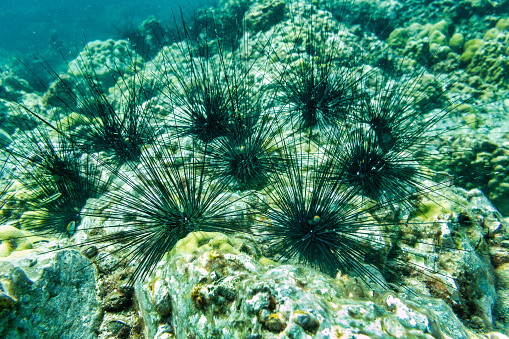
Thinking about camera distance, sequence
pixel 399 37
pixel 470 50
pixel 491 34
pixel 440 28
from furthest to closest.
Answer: pixel 399 37, pixel 440 28, pixel 491 34, pixel 470 50

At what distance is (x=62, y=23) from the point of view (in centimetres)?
2348

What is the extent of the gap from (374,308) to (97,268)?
8.03 feet

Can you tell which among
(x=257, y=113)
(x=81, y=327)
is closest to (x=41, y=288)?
(x=81, y=327)

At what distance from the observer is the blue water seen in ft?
64.1

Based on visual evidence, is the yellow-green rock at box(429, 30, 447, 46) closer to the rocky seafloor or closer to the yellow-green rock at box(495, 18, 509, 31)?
the yellow-green rock at box(495, 18, 509, 31)

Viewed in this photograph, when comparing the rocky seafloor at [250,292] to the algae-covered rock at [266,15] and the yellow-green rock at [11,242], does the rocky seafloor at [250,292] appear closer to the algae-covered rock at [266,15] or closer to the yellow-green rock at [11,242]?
the yellow-green rock at [11,242]

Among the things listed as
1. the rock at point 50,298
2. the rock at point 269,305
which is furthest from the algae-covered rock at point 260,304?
the rock at point 50,298

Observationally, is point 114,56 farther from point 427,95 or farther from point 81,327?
point 427,95

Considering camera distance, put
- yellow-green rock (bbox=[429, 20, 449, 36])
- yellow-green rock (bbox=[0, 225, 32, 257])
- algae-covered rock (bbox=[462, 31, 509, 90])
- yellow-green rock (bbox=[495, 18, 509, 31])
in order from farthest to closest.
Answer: yellow-green rock (bbox=[429, 20, 449, 36])
yellow-green rock (bbox=[495, 18, 509, 31])
algae-covered rock (bbox=[462, 31, 509, 90])
yellow-green rock (bbox=[0, 225, 32, 257])

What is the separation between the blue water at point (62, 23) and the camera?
64.1ft

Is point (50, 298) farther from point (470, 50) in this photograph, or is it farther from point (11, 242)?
point (470, 50)

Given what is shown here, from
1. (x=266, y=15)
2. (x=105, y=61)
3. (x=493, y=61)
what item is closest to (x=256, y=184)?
(x=266, y=15)

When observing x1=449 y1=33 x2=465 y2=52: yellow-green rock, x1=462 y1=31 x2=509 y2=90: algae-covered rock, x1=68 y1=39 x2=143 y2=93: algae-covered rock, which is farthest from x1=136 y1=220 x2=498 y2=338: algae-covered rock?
x1=68 y1=39 x2=143 y2=93: algae-covered rock

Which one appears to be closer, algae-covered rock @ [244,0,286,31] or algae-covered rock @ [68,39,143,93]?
algae-covered rock @ [244,0,286,31]
